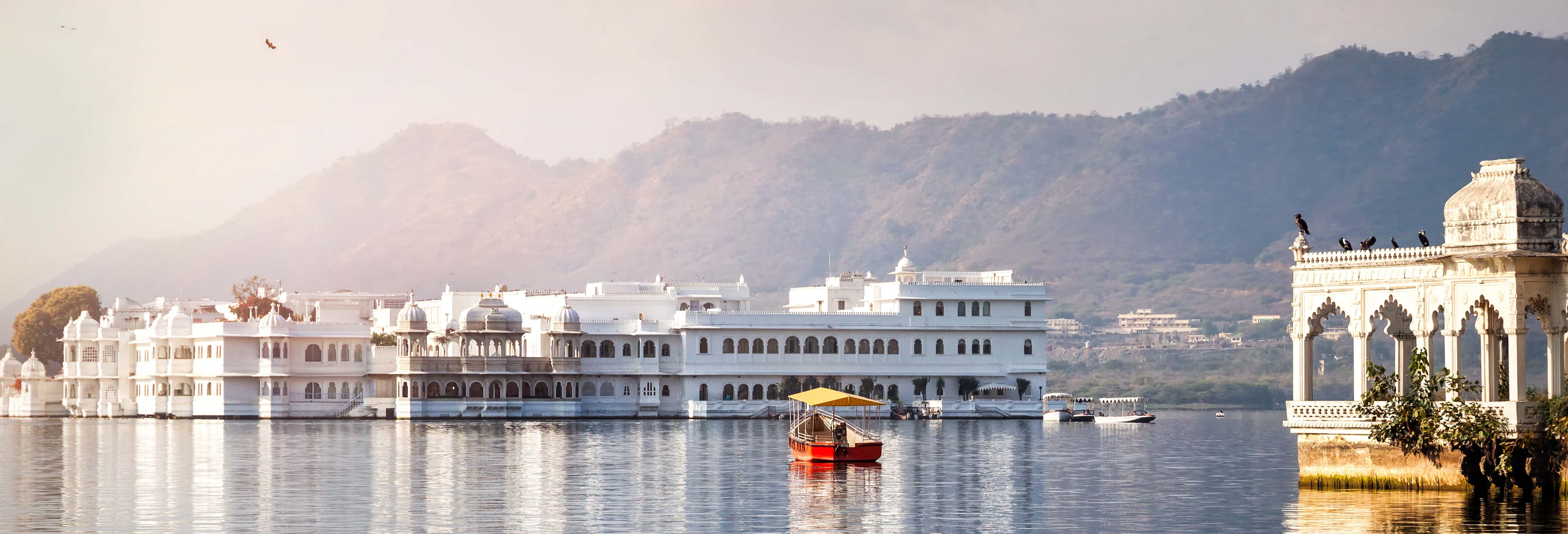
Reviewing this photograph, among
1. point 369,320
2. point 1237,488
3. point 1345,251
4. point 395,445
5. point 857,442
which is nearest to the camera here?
point 1345,251

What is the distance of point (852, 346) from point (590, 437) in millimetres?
30533

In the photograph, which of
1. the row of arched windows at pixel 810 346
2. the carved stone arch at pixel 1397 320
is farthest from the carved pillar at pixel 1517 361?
the row of arched windows at pixel 810 346

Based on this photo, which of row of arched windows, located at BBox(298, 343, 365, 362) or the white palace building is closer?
the white palace building

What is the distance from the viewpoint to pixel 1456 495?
33312 millimetres

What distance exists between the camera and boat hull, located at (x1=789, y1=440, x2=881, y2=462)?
47344 mm

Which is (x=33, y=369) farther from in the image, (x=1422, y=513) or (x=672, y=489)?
(x=1422, y=513)

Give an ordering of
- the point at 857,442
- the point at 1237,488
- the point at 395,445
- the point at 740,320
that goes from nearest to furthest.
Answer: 1. the point at 1237,488
2. the point at 857,442
3. the point at 395,445
4. the point at 740,320

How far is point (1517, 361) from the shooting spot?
108 feet

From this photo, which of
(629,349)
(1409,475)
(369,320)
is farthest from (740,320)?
(1409,475)

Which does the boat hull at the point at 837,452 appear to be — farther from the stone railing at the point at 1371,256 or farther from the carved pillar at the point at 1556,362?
the carved pillar at the point at 1556,362

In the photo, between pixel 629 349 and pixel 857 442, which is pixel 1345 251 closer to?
pixel 857 442

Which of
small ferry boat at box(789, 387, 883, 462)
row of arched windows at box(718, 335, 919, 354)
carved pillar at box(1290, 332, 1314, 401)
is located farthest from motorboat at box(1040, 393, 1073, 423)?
carved pillar at box(1290, 332, 1314, 401)

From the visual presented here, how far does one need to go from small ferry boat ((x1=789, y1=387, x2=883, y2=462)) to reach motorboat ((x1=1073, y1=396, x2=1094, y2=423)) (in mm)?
44130

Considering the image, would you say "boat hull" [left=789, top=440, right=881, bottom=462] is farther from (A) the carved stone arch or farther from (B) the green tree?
(B) the green tree
